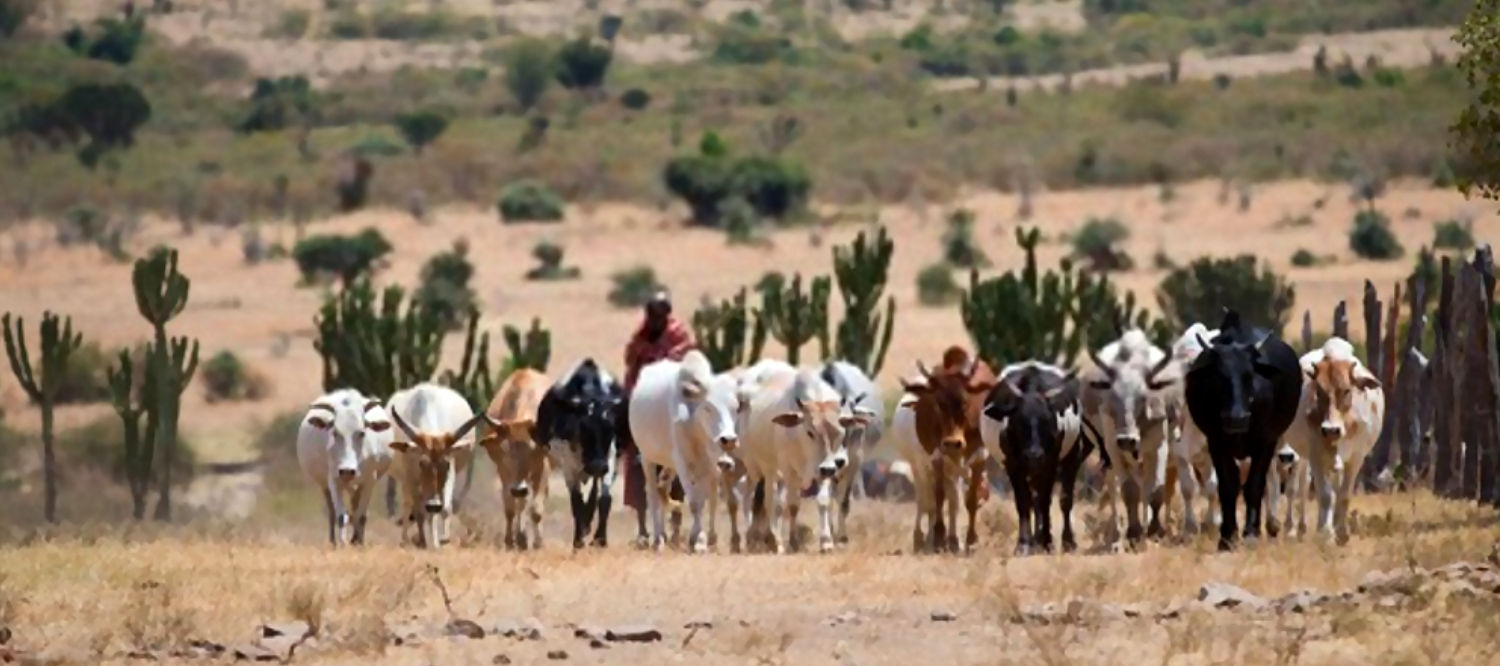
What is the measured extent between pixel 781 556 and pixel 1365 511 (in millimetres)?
6705

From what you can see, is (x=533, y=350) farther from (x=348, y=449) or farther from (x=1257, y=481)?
(x=1257, y=481)

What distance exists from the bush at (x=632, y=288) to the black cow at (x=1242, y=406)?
121 ft

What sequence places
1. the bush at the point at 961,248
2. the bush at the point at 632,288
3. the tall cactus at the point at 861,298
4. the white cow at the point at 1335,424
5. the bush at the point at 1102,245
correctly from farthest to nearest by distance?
the bush at the point at 961,248
the bush at the point at 1102,245
the bush at the point at 632,288
the tall cactus at the point at 861,298
the white cow at the point at 1335,424

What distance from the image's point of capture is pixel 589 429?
89.5ft

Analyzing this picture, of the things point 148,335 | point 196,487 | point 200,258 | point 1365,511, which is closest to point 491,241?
point 200,258

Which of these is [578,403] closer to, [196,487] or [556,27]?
[196,487]

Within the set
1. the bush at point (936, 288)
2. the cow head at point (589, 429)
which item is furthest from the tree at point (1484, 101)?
the bush at point (936, 288)

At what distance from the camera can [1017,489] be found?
24188 mm

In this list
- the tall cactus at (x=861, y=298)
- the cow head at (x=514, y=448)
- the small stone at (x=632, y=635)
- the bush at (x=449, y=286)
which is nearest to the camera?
the small stone at (x=632, y=635)

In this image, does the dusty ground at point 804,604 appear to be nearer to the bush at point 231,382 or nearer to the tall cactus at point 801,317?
the tall cactus at point 801,317

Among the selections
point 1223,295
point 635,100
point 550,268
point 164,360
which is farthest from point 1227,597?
point 635,100

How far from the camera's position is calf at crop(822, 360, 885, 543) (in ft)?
87.2

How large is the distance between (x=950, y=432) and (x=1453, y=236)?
3992cm

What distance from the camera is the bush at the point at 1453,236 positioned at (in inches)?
2456
